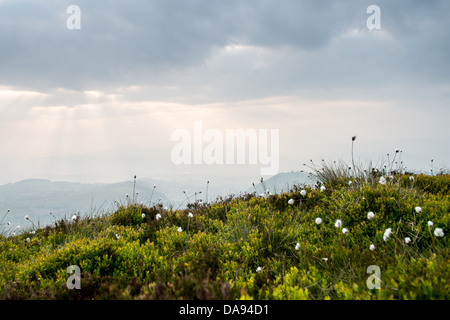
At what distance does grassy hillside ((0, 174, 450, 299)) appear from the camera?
3.94m

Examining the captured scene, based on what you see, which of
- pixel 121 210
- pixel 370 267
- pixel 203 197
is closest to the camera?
pixel 370 267

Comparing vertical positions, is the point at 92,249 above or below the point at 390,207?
below

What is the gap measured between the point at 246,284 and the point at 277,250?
1.66 m

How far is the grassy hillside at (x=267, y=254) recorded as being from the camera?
394 centimetres

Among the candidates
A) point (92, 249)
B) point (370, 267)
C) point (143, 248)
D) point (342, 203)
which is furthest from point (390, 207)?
point (92, 249)

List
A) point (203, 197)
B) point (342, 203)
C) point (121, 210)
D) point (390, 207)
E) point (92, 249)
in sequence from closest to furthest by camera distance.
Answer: point (92, 249)
point (390, 207)
point (342, 203)
point (121, 210)
point (203, 197)

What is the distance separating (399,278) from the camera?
381 cm

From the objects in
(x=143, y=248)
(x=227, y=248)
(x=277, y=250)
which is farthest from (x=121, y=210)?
(x=277, y=250)

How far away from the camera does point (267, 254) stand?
588 centimetres

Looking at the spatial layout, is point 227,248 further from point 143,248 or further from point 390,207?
point 390,207

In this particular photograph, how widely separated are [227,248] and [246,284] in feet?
5.12

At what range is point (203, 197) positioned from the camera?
10781 millimetres
